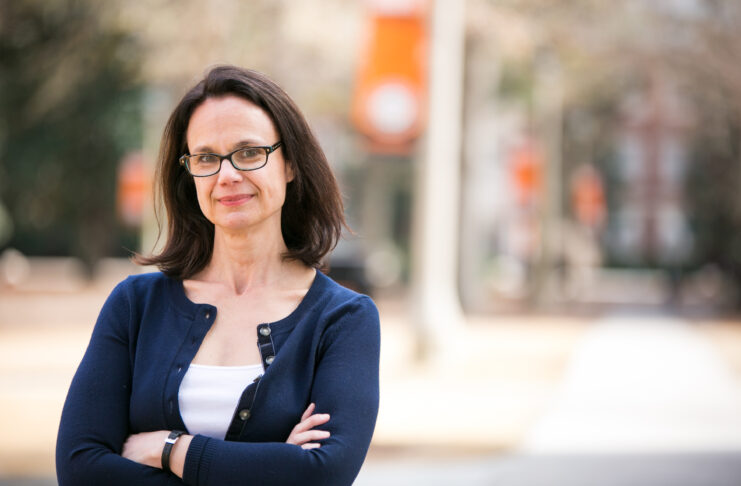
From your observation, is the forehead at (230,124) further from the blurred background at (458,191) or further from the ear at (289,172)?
the blurred background at (458,191)

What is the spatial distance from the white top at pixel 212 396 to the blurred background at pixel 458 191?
74 cm

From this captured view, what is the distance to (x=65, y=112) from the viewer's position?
26109mm

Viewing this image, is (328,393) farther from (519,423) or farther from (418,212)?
(418,212)

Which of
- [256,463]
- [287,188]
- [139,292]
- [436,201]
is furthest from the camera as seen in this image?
[436,201]

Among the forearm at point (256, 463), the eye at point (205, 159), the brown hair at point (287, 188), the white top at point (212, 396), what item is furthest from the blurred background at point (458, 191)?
the forearm at point (256, 463)

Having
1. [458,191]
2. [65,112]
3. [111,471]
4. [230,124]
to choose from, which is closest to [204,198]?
[230,124]

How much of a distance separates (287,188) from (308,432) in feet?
2.29

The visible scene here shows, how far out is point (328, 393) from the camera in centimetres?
251

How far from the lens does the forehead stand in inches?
101

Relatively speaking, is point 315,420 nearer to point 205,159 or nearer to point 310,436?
point 310,436

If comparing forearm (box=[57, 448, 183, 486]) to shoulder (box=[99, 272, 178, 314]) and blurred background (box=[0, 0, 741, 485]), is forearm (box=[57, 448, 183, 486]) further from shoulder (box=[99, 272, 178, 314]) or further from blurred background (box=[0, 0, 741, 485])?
blurred background (box=[0, 0, 741, 485])

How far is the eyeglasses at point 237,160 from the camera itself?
8.48 ft

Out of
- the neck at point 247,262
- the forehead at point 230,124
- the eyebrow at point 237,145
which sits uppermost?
the forehead at point 230,124

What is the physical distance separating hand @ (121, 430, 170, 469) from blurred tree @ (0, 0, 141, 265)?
49.2 ft
